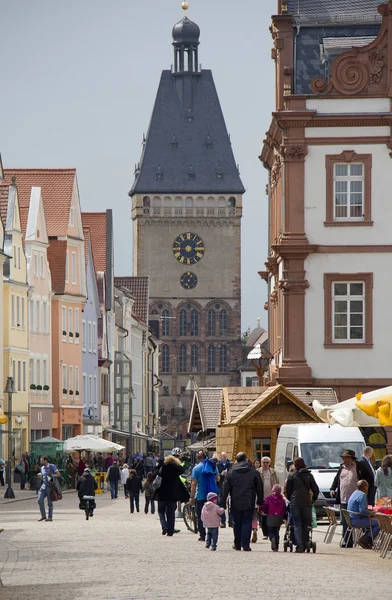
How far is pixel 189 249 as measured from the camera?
561 feet

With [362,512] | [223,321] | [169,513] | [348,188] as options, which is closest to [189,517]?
[169,513]

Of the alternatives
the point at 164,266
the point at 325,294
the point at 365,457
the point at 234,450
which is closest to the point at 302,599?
the point at 365,457

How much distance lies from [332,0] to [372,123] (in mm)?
5860

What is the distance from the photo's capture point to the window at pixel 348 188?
44.8 metres

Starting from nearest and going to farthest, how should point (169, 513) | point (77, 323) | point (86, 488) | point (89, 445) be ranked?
point (169, 513) → point (86, 488) → point (89, 445) → point (77, 323)

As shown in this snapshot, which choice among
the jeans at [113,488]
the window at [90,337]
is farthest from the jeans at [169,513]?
the window at [90,337]

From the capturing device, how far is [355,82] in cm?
4500

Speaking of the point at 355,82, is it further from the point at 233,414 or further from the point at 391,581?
the point at 391,581

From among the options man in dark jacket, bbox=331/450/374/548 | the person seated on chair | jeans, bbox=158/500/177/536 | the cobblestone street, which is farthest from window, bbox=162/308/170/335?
the person seated on chair

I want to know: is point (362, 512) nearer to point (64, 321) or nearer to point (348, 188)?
point (348, 188)

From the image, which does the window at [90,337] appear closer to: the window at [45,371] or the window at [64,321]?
the window at [64,321]

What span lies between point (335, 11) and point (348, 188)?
6.46m

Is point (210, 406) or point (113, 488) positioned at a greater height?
point (210, 406)

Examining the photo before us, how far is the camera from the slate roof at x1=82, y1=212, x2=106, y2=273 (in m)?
95.2
